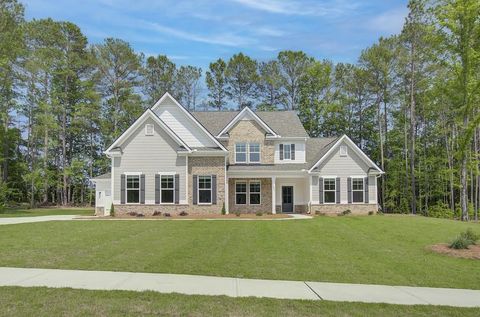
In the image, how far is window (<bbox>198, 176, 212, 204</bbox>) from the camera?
1062 inches

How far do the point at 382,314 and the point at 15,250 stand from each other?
9880mm

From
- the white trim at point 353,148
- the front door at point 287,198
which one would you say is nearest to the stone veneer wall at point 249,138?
the front door at point 287,198

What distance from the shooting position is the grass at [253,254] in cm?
934

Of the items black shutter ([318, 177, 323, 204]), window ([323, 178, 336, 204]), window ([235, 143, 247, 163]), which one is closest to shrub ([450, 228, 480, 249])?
black shutter ([318, 177, 323, 204])

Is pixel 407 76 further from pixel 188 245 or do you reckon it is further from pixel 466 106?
pixel 188 245

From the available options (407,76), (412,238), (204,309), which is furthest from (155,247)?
(407,76)

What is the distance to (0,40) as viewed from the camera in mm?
33875

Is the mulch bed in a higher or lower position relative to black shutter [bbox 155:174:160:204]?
lower

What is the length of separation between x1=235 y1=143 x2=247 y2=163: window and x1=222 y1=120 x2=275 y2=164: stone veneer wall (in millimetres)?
230

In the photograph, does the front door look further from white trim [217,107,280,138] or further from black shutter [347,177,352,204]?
black shutter [347,177,352,204]

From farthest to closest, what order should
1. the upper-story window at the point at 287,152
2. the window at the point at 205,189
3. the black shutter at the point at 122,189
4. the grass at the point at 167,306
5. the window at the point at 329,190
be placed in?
1. the upper-story window at the point at 287,152
2. the window at the point at 329,190
3. the window at the point at 205,189
4. the black shutter at the point at 122,189
5. the grass at the point at 167,306

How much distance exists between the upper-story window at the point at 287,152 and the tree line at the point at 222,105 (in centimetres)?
1410

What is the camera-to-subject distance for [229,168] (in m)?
29.6

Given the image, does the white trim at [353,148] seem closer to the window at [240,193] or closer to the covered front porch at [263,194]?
the covered front porch at [263,194]
